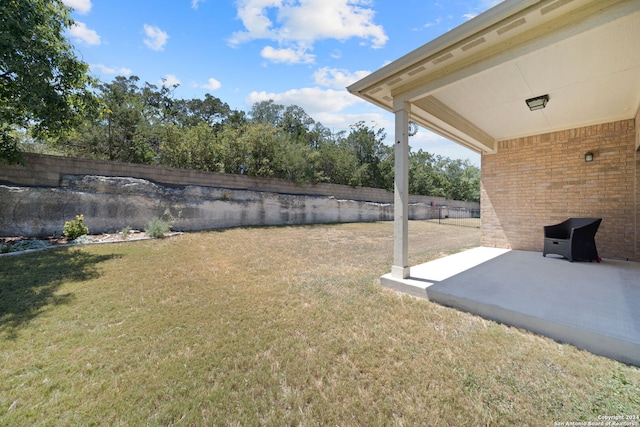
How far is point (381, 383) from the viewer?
1786 millimetres

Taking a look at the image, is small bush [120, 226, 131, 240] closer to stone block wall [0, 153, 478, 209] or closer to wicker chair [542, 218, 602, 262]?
stone block wall [0, 153, 478, 209]

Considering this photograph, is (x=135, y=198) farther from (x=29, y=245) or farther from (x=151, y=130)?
(x=151, y=130)

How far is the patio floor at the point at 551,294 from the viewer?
7.18 ft

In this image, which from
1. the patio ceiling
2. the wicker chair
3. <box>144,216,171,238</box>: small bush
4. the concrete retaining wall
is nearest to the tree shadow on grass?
<box>144,216,171,238</box>: small bush

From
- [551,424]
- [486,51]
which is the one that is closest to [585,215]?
[486,51]

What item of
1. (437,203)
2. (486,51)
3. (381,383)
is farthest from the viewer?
(437,203)

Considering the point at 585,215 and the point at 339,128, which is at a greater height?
the point at 339,128

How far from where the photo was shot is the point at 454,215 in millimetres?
21312

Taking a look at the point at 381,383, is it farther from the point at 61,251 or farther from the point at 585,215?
the point at 61,251

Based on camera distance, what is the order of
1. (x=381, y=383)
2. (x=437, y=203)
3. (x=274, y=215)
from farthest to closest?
(x=437, y=203) < (x=274, y=215) < (x=381, y=383)

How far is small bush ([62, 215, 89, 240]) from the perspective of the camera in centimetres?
592

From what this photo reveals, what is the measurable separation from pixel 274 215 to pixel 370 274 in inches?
274

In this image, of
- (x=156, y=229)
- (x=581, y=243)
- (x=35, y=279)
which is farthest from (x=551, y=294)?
(x=156, y=229)

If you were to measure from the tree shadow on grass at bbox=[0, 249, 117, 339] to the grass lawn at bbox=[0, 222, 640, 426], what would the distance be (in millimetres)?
31
